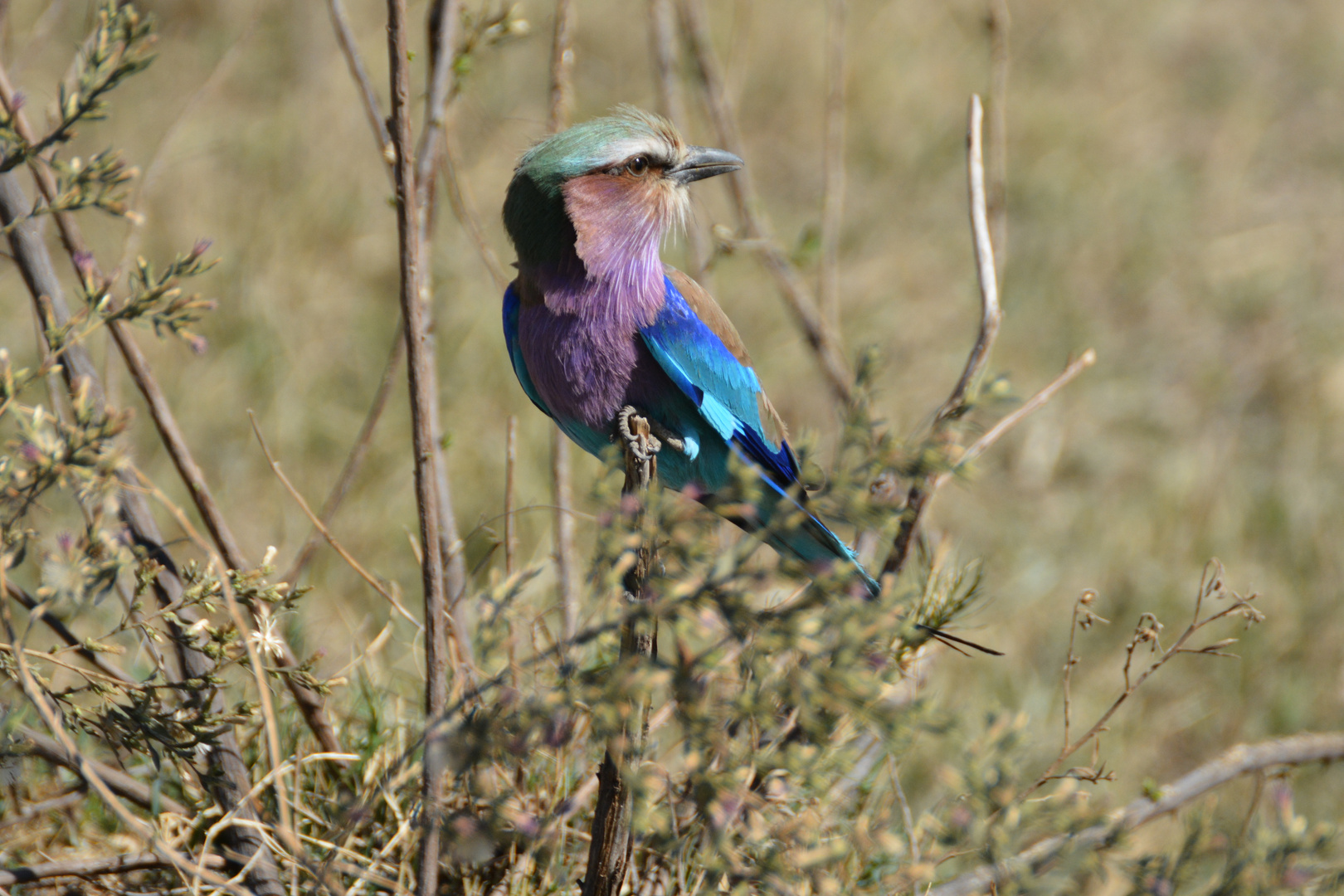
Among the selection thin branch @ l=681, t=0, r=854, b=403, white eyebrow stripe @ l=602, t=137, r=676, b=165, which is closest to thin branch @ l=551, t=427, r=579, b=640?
white eyebrow stripe @ l=602, t=137, r=676, b=165

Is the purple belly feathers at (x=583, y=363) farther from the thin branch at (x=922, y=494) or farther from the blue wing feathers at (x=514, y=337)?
the thin branch at (x=922, y=494)

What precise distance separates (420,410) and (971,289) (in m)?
4.78

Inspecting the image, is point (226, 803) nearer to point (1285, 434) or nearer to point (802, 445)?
point (802, 445)

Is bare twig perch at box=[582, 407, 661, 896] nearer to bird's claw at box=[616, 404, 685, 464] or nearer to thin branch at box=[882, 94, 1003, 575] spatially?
bird's claw at box=[616, 404, 685, 464]

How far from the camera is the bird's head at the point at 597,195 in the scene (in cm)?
235

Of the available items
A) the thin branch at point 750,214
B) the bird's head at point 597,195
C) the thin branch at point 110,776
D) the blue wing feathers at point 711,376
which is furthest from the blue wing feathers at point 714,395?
the thin branch at point 110,776

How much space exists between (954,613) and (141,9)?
239 inches

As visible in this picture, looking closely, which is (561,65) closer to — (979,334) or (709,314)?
(709,314)

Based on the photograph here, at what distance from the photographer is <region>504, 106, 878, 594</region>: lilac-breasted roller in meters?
2.29

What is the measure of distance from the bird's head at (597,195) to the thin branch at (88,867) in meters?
1.35

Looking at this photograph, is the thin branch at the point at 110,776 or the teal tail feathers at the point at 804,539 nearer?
the thin branch at the point at 110,776

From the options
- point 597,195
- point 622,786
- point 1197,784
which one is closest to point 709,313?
point 597,195

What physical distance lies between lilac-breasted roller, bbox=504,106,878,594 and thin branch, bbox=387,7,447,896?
0.40 meters

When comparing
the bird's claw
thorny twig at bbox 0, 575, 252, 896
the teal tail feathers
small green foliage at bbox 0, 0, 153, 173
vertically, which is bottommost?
A: thorny twig at bbox 0, 575, 252, 896
